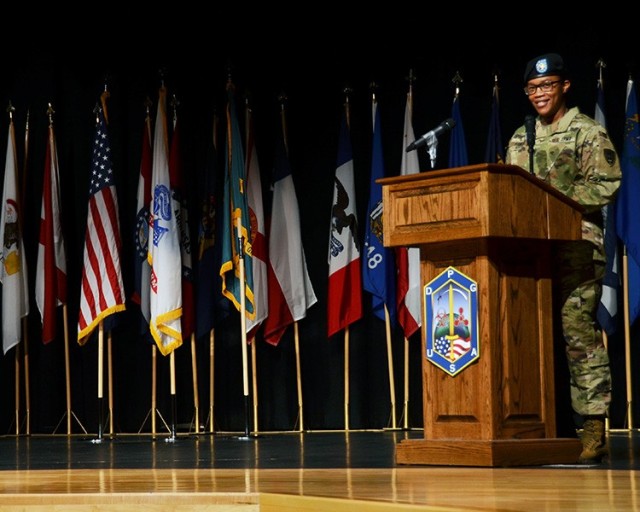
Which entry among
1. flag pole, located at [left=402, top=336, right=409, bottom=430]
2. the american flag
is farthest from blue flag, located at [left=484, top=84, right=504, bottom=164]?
the american flag

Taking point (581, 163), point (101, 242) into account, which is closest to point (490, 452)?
point (581, 163)

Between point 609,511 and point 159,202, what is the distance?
5149mm

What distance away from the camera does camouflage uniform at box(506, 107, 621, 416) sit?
417 cm

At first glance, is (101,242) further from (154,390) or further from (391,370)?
(391,370)

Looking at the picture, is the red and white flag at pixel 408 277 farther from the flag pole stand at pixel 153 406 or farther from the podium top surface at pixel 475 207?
the podium top surface at pixel 475 207

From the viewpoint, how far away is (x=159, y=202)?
728 centimetres

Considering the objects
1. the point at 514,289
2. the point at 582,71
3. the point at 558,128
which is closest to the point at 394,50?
the point at 582,71

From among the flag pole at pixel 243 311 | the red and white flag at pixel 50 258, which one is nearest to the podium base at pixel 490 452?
the flag pole at pixel 243 311

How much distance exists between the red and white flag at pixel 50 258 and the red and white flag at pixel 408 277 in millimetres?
2207

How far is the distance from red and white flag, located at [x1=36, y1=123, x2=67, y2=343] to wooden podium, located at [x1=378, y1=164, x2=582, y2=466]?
408cm

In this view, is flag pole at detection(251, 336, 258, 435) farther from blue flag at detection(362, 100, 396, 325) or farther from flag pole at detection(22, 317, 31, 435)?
flag pole at detection(22, 317, 31, 435)

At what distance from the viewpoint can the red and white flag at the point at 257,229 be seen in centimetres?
758

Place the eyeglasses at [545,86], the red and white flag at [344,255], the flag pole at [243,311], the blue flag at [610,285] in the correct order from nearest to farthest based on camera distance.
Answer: the eyeglasses at [545,86] < the flag pole at [243,311] < the blue flag at [610,285] < the red and white flag at [344,255]

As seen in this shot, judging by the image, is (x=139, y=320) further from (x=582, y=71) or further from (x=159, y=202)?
(x=582, y=71)
